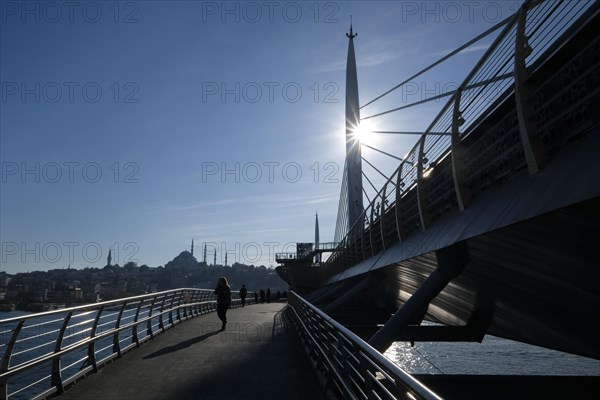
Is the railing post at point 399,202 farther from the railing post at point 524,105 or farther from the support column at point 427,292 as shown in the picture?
the railing post at point 524,105

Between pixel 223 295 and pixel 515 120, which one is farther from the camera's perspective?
pixel 223 295

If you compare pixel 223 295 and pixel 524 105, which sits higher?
pixel 524 105

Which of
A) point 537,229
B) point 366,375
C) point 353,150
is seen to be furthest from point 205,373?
point 353,150

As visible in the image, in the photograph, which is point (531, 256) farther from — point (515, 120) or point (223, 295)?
point (223, 295)

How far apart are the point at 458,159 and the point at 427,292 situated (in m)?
2.30

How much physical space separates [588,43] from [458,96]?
7.68ft

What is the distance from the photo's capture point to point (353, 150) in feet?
97.9

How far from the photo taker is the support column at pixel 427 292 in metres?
7.16

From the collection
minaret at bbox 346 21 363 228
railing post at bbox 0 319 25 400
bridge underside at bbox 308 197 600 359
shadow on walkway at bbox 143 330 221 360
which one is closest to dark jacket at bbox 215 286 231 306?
shadow on walkway at bbox 143 330 221 360

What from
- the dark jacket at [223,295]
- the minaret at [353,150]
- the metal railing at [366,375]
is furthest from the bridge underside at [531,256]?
the minaret at [353,150]

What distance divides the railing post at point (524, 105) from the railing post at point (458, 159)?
5.27 feet

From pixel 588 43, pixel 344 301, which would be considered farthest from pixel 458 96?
pixel 344 301

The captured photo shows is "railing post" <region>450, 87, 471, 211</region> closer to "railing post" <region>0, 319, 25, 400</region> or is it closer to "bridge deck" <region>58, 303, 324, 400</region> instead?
"bridge deck" <region>58, 303, 324, 400</region>

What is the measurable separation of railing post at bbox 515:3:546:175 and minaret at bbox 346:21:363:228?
79.2 ft
